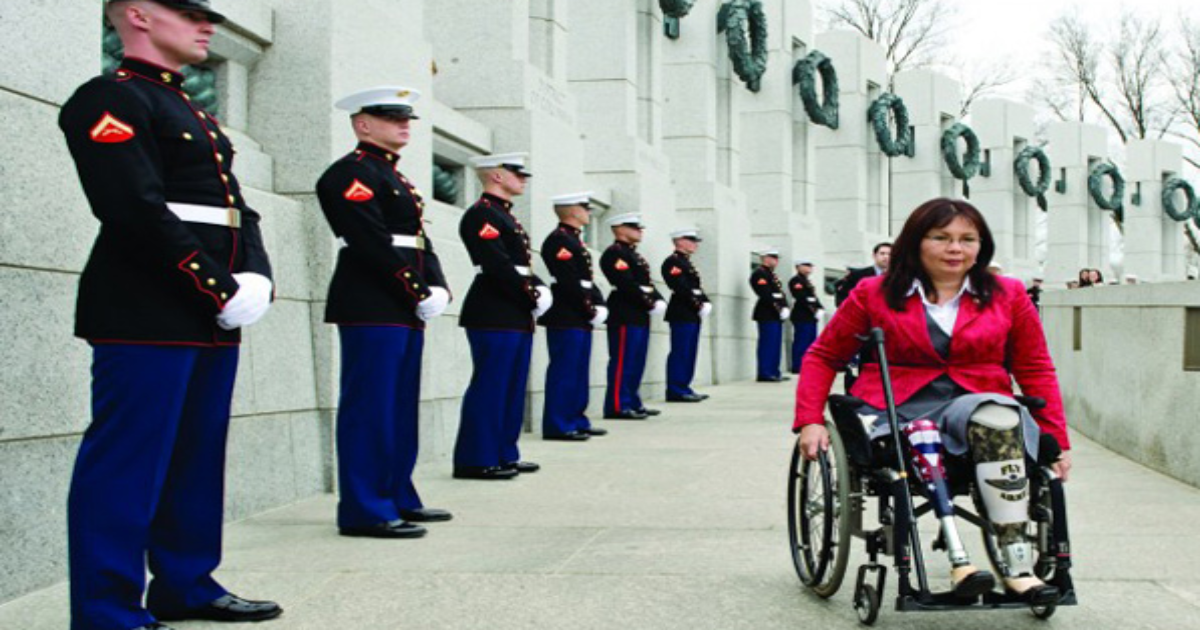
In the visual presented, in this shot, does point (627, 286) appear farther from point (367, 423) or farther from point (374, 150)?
point (367, 423)

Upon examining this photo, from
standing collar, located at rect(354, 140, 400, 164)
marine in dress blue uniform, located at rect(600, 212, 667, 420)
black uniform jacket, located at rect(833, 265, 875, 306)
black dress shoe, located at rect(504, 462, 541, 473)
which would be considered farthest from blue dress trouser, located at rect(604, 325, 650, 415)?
standing collar, located at rect(354, 140, 400, 164)

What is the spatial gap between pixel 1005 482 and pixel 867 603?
1.83ft

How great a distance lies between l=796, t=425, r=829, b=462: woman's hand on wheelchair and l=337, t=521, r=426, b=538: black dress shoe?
2.11 meters

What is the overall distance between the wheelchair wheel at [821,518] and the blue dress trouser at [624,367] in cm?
759

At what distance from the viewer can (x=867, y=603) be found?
4195mm

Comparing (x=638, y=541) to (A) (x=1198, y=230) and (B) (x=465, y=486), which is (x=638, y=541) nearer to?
(B) (x=465, y=486)

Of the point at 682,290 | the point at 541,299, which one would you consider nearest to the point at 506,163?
the point at 541,299

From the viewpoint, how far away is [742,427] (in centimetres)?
1140

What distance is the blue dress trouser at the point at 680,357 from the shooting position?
14.9 metres

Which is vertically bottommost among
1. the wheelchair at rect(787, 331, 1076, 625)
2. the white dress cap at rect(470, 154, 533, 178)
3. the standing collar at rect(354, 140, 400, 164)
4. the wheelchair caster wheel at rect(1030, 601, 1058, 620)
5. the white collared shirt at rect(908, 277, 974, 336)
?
the wheelchair caster wheel at rect(1030, 601, 1058, 620)

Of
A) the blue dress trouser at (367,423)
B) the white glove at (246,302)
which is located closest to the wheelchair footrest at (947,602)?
the white glove at (246,302)

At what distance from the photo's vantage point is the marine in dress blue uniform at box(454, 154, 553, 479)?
7898 mm

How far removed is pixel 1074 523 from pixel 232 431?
3.86m

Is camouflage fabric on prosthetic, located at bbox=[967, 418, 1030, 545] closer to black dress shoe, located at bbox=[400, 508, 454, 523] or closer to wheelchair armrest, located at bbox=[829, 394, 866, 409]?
wheelchair armrest, located at bbox=[829, 394, 866, 409]
